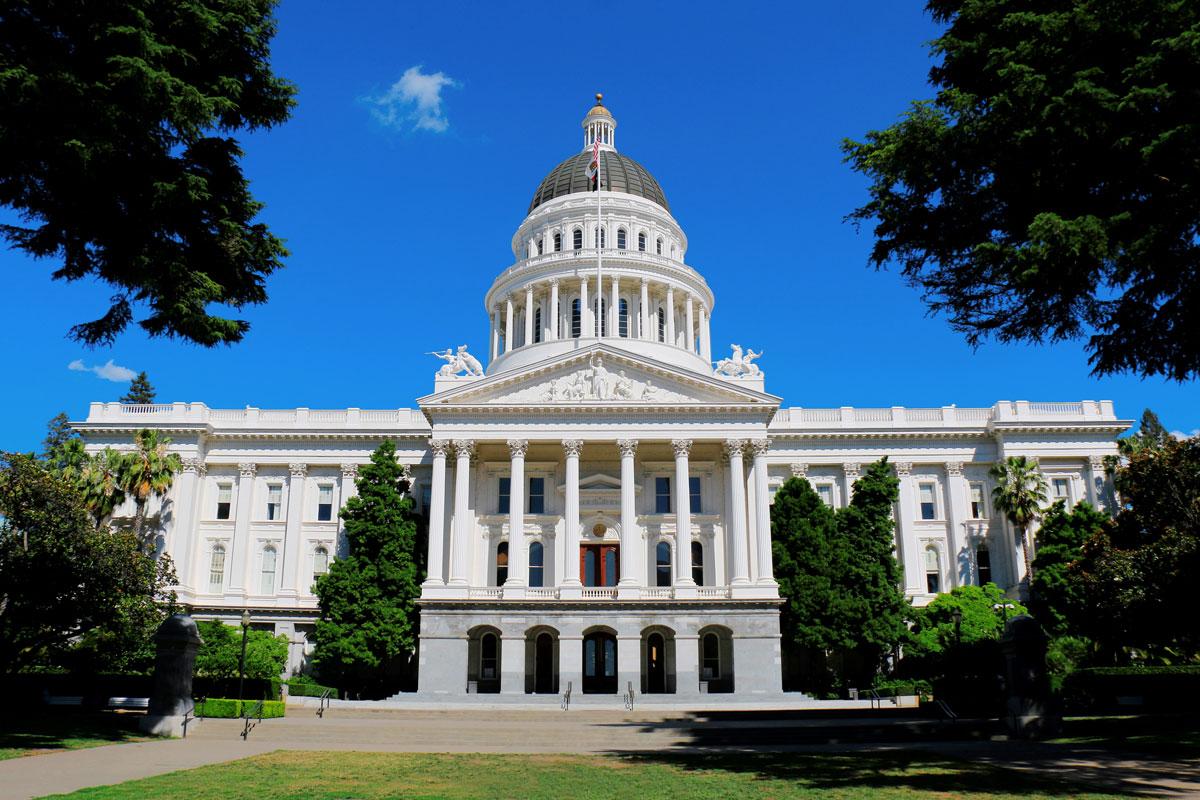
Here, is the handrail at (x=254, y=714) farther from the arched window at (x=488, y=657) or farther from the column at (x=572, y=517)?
the arched window at (x=488, y=657)

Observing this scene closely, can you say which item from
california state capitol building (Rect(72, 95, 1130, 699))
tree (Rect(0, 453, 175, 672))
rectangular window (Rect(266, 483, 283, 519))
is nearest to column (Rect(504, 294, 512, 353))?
california state capitol building (Rect(72, 95, 1130, 699))

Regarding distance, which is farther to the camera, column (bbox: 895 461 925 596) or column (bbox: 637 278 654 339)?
column (bbox: 637 278 654 339)

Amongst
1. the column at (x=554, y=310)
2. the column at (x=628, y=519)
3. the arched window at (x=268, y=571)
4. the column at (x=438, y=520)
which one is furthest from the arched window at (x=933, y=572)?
the arched window at (x=268, y=571)

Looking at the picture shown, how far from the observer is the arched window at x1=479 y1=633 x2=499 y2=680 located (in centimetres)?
5072

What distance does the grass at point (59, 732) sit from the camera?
20562 mm

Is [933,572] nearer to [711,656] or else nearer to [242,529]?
[711,656]

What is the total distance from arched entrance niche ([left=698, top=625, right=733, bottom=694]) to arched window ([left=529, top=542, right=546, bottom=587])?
9350 mm

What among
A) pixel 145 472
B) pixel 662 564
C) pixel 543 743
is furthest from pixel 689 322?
pixel 543 743

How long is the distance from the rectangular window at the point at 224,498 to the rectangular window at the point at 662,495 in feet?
87.4

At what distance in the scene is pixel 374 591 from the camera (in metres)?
47.9

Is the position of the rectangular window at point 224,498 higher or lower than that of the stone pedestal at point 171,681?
higher

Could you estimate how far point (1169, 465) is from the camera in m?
35.9

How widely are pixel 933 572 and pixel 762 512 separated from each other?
15.4 meters

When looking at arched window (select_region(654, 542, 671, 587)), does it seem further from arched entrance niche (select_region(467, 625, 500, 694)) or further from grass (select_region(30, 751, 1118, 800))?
grass (select_region(30, 751, 1118, 800))
